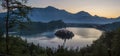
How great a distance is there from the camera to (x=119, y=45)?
36531 mm

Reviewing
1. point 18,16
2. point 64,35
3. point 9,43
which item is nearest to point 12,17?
point 18,16

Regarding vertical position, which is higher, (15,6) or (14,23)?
(15,6)

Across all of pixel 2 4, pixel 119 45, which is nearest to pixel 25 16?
pixel 2 4

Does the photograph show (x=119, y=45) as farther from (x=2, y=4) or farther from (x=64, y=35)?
(x=64, y=35)

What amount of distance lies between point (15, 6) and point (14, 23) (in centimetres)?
124

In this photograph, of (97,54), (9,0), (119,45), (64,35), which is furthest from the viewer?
(64,35)

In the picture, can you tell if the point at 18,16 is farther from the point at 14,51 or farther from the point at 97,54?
the point at 97,54

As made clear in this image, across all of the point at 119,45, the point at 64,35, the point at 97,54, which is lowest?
the point at 64,35

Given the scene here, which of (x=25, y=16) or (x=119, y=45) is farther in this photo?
(x=119, y=45)

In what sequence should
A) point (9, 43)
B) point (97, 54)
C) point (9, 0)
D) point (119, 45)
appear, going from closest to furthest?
point (9, 0)
point (9, 43)
point (119, 45)
point (97, 54)

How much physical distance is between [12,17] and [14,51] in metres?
2.66

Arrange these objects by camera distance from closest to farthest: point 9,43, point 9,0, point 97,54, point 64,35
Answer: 1. point 9,0
2. point 9,43
3. point 97,54
4. point 64,35

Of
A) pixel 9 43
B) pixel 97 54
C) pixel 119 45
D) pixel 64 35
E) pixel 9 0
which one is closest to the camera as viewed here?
pixel 9 0

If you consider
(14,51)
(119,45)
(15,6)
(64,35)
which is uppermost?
(15,6)
